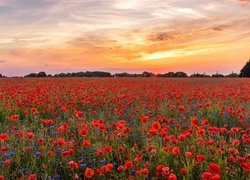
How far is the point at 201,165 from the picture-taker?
3756 millimetres

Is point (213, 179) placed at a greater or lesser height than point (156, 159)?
greater

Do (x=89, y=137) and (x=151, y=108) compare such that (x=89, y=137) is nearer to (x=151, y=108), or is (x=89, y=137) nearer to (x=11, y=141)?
(x=11, y=141)

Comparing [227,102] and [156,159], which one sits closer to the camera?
[156,159]

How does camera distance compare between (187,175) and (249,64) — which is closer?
(187,175)

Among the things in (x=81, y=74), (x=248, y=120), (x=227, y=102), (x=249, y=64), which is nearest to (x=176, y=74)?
(x=81, y=74)

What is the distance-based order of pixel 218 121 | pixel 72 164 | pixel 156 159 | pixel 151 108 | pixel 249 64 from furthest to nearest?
pixel 249 64
pixel 151 108
pixel 218 121
pixel 156 159
pixel 72 164

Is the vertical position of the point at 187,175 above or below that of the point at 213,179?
below

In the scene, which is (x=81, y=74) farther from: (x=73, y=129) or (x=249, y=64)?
(x=73, y=129)

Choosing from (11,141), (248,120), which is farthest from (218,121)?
(11,141)

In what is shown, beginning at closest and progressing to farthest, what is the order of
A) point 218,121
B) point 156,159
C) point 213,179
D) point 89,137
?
point 213,179, point 156,159, point 89,137, point 218,121

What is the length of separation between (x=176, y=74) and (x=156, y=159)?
162ft

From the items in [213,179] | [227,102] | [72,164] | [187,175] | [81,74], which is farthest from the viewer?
[81,74]

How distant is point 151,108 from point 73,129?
3.26 meters

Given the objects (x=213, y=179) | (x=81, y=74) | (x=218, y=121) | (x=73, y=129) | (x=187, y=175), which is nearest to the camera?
(x=213, y=179)
